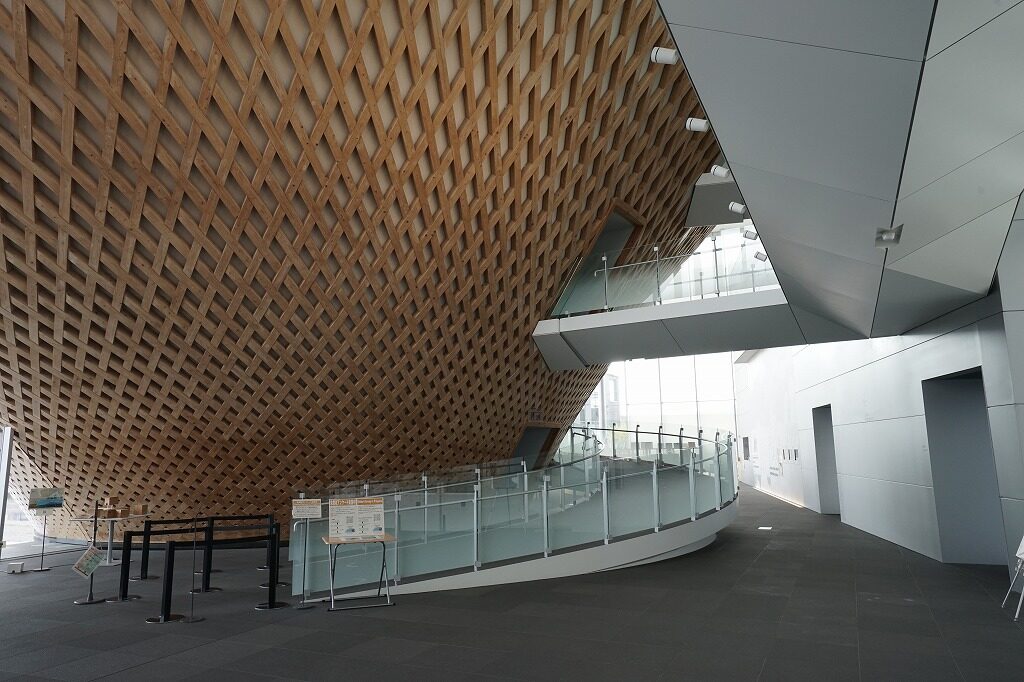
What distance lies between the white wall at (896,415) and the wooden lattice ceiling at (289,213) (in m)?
4.23

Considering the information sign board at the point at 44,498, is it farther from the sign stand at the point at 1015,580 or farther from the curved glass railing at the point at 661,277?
the sign stand at the point at 1015,580

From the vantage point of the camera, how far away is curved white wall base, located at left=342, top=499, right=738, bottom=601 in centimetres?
605

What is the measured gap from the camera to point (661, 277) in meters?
10.0

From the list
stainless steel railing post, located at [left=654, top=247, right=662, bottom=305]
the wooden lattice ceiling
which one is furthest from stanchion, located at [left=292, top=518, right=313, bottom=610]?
stainless steel railing post, located at [left=654, top=247, right=662, bottom=305]

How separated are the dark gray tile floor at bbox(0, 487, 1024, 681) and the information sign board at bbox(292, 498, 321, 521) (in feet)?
2.62

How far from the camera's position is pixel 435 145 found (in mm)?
6684

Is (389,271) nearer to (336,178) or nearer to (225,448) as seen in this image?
(336,178)

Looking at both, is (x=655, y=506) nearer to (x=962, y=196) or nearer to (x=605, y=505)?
(x=605, y=505)

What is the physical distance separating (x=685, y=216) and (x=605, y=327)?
13.7 ft

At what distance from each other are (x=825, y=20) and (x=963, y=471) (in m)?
6.82

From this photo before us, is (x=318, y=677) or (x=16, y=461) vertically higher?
(x=16, y=461)

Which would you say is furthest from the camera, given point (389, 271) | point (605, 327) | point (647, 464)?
point (605, 327)

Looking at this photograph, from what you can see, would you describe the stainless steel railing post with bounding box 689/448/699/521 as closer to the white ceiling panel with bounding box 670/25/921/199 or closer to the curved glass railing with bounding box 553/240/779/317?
the curved glass railing with bounding box 553/240/779/317

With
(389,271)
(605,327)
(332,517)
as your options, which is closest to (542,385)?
(605,327)
